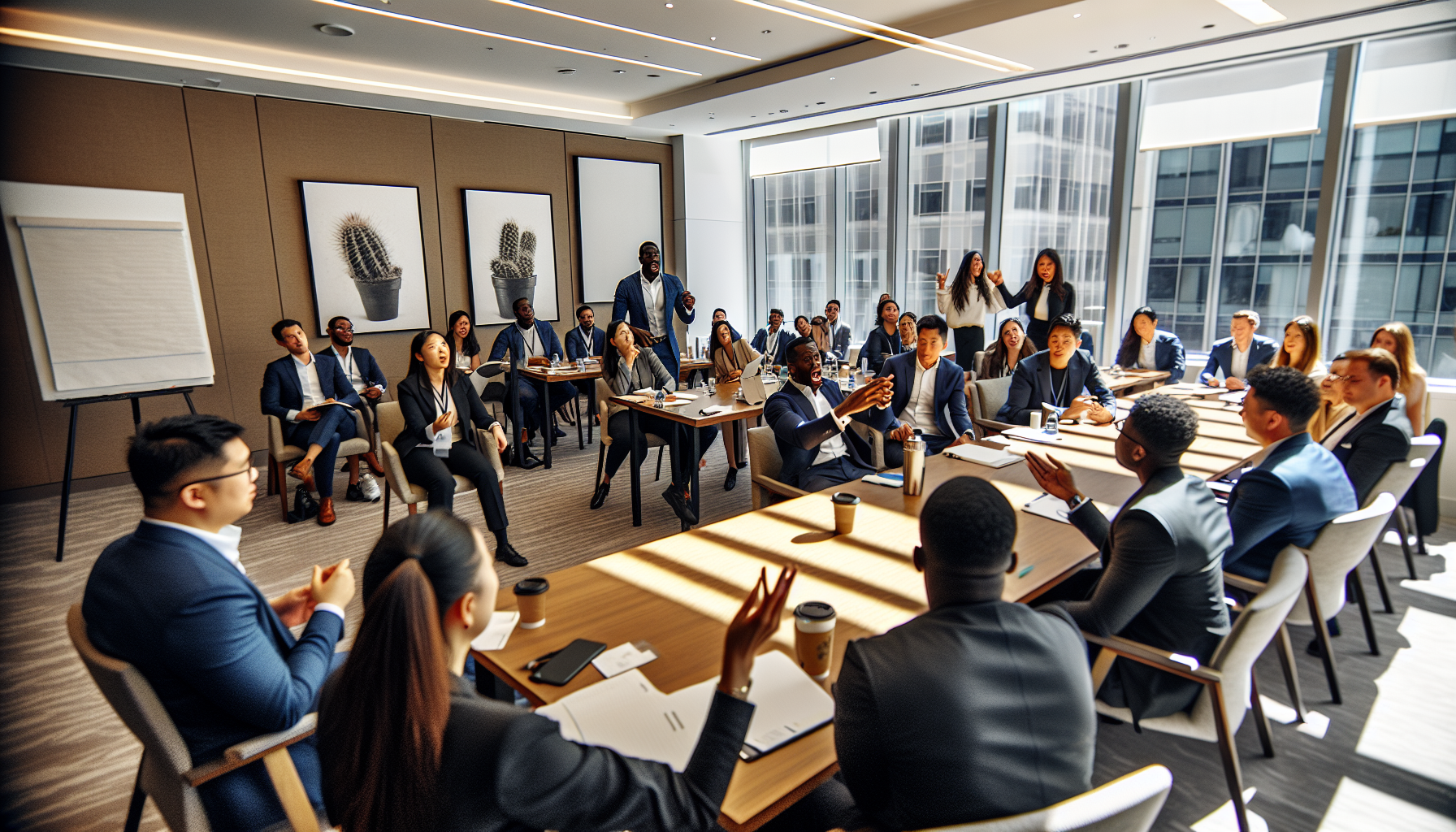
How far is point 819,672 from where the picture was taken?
1580 millimetres

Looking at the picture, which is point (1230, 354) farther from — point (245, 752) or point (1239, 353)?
point (245, 752)

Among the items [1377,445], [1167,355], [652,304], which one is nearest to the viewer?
[1377,445]

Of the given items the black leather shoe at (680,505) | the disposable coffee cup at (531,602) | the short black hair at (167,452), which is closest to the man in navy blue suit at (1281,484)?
the disposable coffee cup at (531,602)

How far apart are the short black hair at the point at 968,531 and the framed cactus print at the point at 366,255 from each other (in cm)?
768

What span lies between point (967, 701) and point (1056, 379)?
4013mm

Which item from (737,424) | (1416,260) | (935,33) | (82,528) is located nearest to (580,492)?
(737,424)

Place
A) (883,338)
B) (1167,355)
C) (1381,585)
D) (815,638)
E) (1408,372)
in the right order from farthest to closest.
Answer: (883,338) → (1167,355) → (1408,372) → (1381,585) → (815,638)

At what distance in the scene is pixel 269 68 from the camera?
20.6ft

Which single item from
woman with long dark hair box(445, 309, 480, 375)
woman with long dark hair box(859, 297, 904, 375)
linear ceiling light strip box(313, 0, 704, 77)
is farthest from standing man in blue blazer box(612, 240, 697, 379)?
woman with long dark hair box(859, 297, 904, 375)

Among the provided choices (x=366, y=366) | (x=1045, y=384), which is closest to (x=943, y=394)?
(x=1045, y=384)

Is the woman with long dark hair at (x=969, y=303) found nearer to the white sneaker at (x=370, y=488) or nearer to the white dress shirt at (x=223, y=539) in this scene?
the white sneaker at (x=370, y=488)

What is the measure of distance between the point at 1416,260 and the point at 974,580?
6.83 metres

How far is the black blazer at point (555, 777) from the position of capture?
0.98 m

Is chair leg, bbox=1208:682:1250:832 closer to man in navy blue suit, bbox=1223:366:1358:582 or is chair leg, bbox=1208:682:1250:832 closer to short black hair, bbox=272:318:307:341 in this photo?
man in navy blue suit, bbox=1223:366:1358:582
